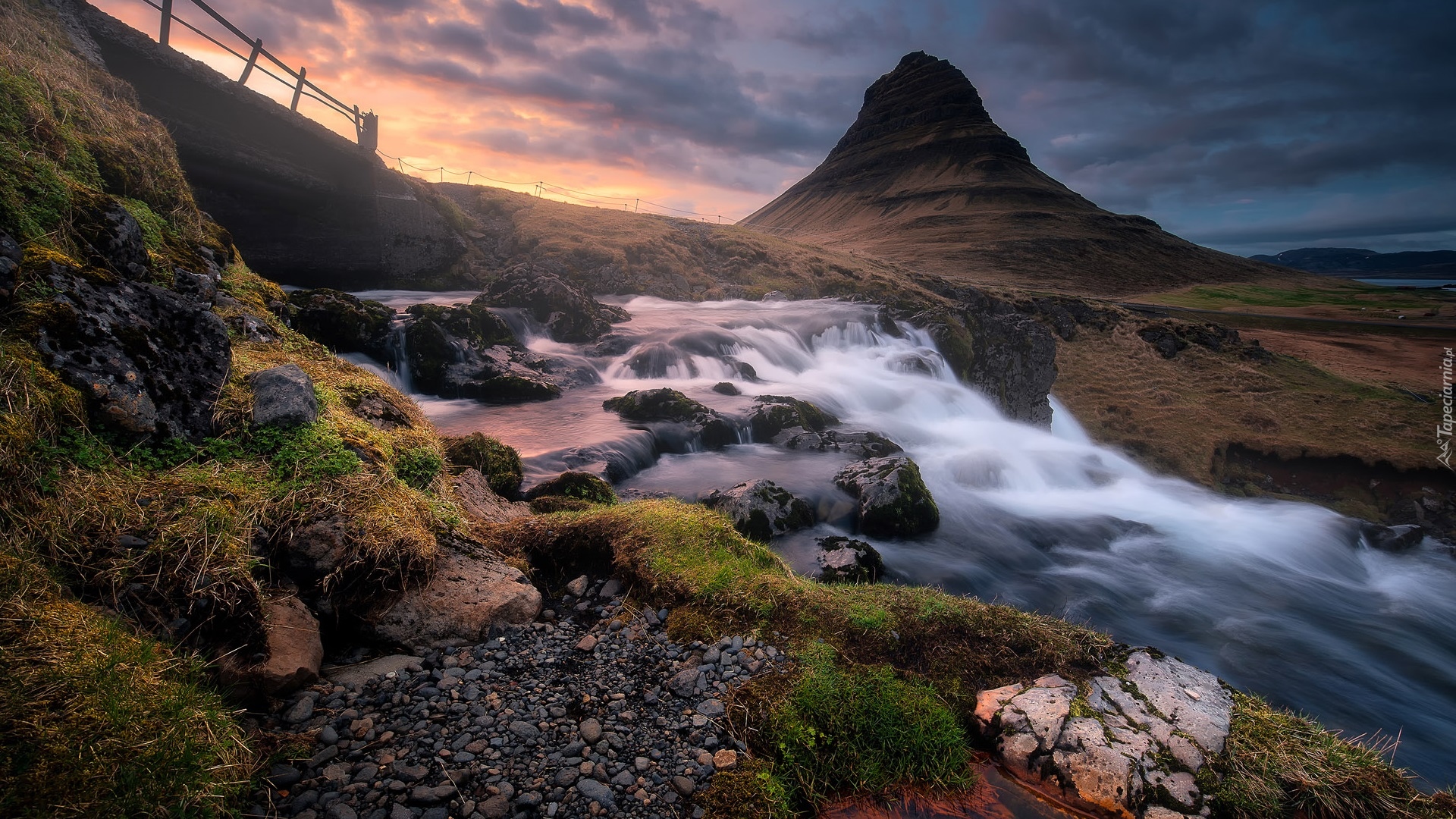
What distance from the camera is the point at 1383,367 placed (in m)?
40.3

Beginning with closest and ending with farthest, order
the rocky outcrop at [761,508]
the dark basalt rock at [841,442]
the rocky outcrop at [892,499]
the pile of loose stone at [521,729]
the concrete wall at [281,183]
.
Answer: the pile of loose stone at [521,729] < the rocky outcrop at [761,508] < the rocky outcrop at [892,499] < the dark basalt rock at [841,442] < the concrete wall at [281,183]

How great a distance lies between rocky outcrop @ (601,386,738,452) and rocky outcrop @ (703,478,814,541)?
461 cm

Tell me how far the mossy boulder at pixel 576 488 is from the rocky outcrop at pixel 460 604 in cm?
400

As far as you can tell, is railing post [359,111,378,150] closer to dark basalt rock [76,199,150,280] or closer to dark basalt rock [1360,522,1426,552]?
dark basalt rock [76,199,150,280]

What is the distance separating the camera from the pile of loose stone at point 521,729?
3.62 meters

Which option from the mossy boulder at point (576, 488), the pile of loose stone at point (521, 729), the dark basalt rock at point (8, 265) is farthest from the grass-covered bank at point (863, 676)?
the dark basalt rock at point (8, 265)

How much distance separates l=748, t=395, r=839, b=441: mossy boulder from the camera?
17500mm

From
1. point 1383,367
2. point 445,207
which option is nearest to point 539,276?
point 445,207

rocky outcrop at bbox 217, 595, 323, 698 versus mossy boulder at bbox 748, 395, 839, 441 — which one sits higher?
rocky outcrop at bbox 217, 595, 323, 698

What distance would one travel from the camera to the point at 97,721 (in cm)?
290

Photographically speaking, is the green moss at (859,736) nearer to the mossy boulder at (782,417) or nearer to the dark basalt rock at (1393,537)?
the mossy boulder at (782,417)

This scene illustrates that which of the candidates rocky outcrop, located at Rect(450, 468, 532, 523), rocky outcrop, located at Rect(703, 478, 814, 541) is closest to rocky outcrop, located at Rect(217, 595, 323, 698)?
rocky outcrop, located at Rect(450, 468, 532, 523)

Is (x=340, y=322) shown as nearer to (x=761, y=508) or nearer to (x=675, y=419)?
(x=675, y=419)

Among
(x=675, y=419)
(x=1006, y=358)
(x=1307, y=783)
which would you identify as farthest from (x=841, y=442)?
(x=1006, y=358)
